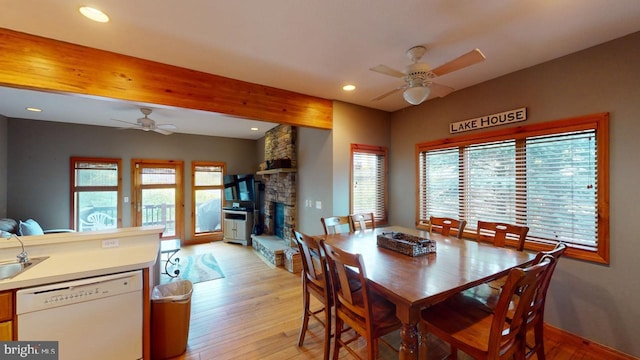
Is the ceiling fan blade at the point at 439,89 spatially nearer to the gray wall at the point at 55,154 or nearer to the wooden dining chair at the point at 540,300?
the wooden dining chair at the point at 540,300

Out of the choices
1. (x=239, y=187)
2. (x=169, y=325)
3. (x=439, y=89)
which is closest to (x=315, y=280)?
(x=169, y=325)

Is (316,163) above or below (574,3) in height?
below

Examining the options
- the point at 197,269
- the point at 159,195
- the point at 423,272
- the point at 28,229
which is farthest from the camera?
the point at 159,195

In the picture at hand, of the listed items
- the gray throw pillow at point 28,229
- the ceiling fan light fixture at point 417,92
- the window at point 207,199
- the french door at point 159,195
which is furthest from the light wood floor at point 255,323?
the gray throw pillow at point 28,229

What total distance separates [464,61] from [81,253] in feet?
11.1

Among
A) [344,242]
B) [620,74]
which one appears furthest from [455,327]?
[620,74]

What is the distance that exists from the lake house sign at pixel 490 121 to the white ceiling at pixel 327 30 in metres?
0.44

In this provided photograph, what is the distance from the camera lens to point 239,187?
614cm

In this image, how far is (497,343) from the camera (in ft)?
4.16

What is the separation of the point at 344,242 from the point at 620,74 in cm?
273

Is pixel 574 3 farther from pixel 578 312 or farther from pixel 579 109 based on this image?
pixel 578 312

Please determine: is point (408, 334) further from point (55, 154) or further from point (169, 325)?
point (55, 154)

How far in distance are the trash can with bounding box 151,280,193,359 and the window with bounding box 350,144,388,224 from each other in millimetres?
2376

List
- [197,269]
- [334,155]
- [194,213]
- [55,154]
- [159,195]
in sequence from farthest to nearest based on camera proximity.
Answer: [194,213], [159,195], [55,154], [197,269], [334,155]
